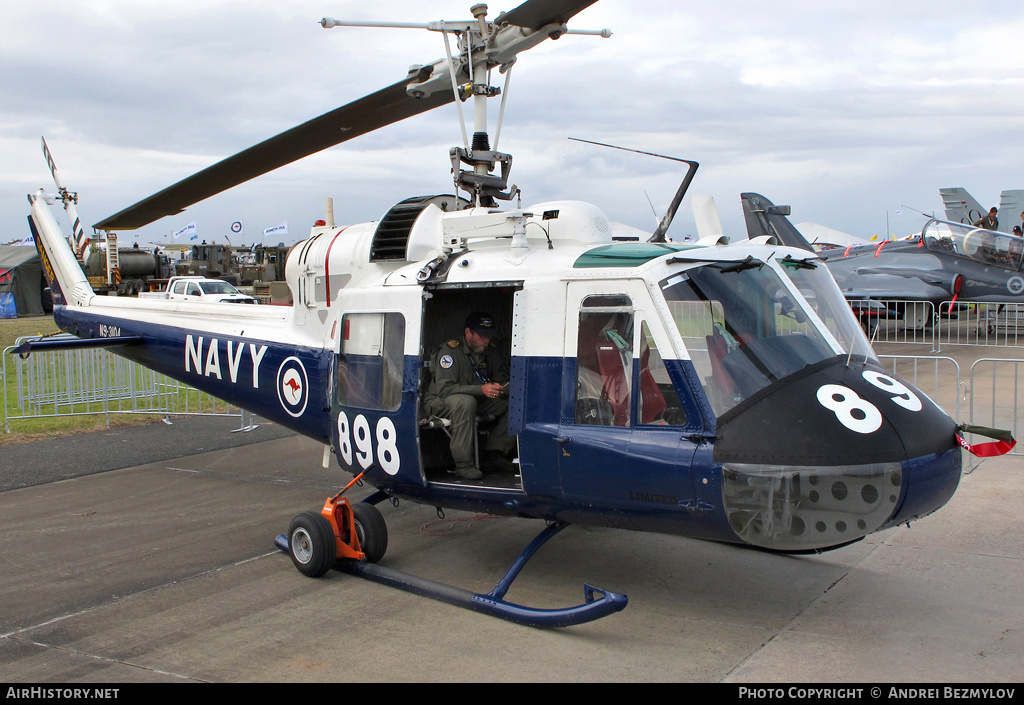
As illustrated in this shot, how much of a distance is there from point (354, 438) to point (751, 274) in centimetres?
290

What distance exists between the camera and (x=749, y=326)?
4504 millimetres

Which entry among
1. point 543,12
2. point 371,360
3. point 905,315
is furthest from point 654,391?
point 905,315

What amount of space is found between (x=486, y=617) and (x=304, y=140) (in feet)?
12.5

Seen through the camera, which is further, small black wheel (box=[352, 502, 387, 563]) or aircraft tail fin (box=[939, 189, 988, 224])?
aircraft tail fin (box=[939, 189, 988, 224])

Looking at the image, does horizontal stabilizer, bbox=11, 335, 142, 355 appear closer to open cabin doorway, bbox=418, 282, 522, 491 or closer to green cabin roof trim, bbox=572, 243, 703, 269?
open cabin doorway, bbox=418, 282, 522, 491

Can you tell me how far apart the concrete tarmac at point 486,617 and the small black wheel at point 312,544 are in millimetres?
120

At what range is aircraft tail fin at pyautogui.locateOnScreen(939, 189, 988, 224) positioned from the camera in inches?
1251

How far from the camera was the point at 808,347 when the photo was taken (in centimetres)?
455

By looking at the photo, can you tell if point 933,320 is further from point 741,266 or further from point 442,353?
point 442,353

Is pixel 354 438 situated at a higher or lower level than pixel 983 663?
higher

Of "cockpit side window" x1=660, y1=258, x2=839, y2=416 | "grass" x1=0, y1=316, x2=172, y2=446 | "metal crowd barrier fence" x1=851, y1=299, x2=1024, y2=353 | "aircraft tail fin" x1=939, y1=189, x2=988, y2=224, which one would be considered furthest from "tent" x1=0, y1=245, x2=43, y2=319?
"aircraft tail fin" x1=939, y1=189, x2=988, y2=224

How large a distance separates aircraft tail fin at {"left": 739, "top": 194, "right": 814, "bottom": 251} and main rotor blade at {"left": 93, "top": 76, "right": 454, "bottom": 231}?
Result: 17.9 meters

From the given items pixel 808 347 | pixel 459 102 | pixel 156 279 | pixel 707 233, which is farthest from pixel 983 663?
pixel 156 279
